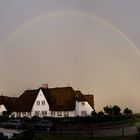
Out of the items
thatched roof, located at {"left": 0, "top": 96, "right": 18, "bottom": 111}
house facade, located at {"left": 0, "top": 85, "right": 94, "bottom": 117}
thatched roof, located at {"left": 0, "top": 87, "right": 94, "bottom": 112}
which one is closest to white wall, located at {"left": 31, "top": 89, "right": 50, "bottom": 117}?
house facade, located at {"left": 0, "top": 85, "right": 94, "bottom": 117}

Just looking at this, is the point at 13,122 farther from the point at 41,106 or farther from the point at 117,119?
the point at 41,106

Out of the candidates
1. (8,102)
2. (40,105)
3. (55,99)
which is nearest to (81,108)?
(55,99)

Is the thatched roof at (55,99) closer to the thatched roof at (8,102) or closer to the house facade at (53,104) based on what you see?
the house facade at (53,104)

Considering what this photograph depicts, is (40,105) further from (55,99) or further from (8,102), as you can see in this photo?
(8,102)

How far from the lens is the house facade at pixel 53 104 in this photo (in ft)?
286

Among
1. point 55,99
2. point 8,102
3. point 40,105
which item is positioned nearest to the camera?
point 40,105

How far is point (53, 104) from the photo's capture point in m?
89.4

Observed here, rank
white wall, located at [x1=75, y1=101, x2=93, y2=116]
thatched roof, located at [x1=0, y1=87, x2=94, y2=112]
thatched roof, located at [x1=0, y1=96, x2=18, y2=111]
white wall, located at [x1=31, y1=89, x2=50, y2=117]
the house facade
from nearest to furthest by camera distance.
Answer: the house facade < thatched roof, located at [x1=0, y1=87, x2=94, y2=112] < white wall, located at [x1=75, y1=101, x2=93, y2=116] < white wall, located at [x1=31, y1=89, x2=50, y2=117] < thatched roof, located at [x1=0, y1=96, x2=18, y2=111]

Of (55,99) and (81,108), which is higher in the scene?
(55,99)

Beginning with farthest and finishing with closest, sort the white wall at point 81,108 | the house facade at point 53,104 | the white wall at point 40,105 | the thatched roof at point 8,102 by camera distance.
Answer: the thatched roof at point 8,102 < the white wall at point 40,105 < the white wall at point 81,108 < the house facade at point 53,104

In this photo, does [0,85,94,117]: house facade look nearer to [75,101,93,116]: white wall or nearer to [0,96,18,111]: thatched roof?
[75,101,93,116]: white wall

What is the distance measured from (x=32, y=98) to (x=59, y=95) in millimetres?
8387

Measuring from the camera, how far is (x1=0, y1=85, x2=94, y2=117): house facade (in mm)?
87250

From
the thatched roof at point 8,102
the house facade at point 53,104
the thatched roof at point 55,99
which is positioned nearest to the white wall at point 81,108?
the house facade at point 53,104
